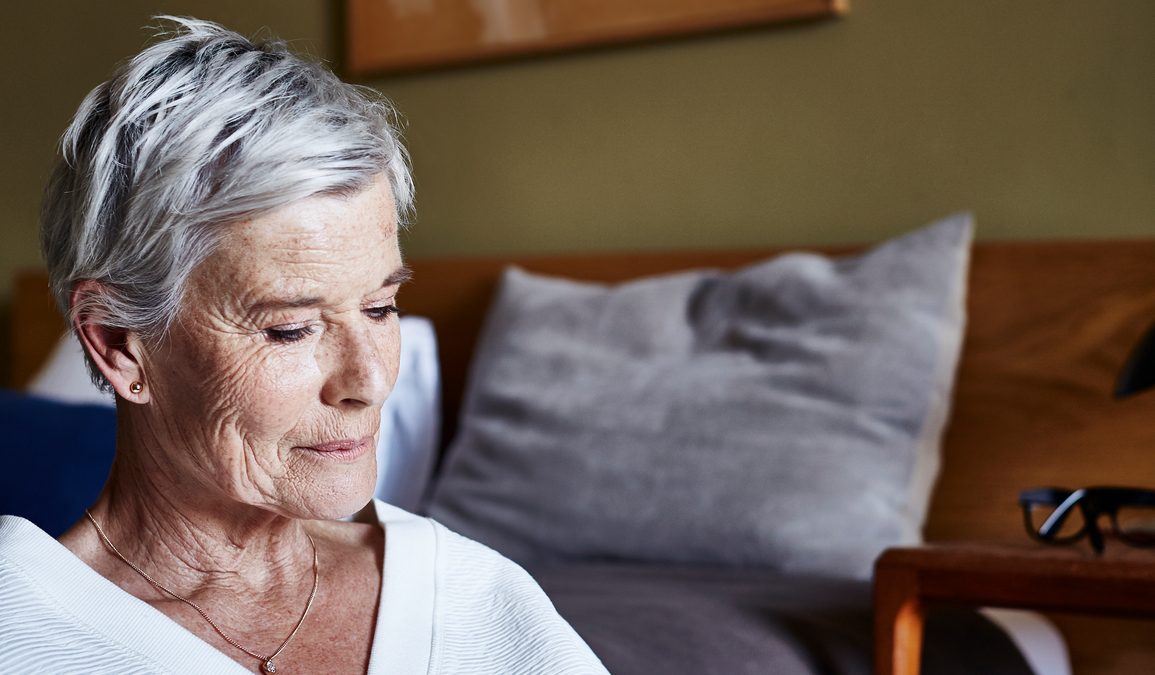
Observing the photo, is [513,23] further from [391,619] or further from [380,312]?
[391,619]

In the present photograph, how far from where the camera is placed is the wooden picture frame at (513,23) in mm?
2277

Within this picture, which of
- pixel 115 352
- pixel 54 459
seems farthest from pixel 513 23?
pixel 115 352

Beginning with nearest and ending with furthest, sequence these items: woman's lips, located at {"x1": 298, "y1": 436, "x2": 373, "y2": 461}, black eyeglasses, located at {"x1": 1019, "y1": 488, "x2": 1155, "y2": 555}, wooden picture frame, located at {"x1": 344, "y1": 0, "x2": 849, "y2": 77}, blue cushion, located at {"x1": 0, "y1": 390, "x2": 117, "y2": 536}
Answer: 1. woman's lips, located at {"x1": 298, "y1": 436, "x2": 373, "y2": 461}
2. black eyeglasses, located at {"x1": 1019, "y1": 488, "x2": 1155, "y2": 555}
3. blue cushion, located at {"x1": 0, "y1": 390, "x2": 117, "y2": 536}
4. wooden picture frame, located at {"x1": 344, "y1": 0, "x2": 849, "y2": 77}

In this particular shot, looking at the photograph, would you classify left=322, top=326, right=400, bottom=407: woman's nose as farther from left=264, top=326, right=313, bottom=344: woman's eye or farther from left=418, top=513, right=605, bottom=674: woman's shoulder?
left=418, top=513, right=605, bottom=674: woman's shoulder

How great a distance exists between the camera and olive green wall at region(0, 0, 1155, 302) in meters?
2.00

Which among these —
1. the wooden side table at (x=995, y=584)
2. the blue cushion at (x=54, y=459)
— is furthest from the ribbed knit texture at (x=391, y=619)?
the blue cushion at (x=54, y=459)

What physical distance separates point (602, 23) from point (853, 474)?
42.2 inches

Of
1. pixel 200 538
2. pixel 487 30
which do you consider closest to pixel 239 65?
pixel 200 538

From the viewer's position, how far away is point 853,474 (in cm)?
184

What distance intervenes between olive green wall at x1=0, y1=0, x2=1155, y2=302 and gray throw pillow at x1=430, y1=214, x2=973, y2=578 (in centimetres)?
18

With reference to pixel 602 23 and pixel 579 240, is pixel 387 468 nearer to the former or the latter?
pixel 579 240

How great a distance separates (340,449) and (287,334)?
0.35ft

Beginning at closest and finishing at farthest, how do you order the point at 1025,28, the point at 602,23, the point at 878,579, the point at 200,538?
the point at 200,538, the point at 878,579, the point at 1025,28, the point at 602,23

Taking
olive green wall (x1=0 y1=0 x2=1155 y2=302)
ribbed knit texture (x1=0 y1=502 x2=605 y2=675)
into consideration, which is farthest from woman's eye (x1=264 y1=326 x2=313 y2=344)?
olive green wall (x1=0 y1=0 x2=1155 y2=302)
